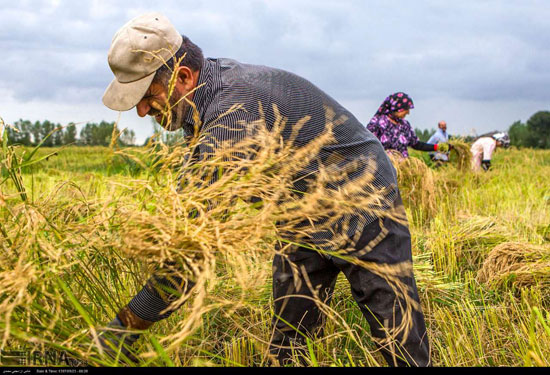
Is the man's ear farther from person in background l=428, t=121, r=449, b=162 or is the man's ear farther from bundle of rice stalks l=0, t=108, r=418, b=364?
person in background l=428, t=121, r=449, b=162

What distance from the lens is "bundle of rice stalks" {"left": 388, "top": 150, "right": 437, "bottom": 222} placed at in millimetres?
4375

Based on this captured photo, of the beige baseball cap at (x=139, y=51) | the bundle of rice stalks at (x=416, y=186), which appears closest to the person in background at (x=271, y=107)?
the beige baseball cap at (x=139, y=51)

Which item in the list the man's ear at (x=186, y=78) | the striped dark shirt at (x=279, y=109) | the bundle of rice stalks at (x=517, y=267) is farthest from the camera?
the bundle of rice stalks at (x=517, y=267)

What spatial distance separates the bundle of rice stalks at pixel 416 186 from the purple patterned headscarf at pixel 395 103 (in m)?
0.55

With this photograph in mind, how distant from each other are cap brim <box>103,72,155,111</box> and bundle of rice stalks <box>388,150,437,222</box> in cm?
321

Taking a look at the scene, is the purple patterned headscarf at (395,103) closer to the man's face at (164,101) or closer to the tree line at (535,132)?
the man's face at (164,101)

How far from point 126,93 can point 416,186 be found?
11.9ft

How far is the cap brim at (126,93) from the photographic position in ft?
5.03

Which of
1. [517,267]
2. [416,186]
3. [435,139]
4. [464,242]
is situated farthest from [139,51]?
[435,139]

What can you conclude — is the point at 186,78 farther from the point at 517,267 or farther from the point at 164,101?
the point at 517,267

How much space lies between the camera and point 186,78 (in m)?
1.52

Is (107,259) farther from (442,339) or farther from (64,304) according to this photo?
(442,339)

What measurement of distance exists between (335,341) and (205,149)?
1207 millimetres

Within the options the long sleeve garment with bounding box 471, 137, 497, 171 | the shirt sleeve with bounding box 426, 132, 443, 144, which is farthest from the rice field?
the long sleeve garment with bounding box 471, 137, 497, 171
